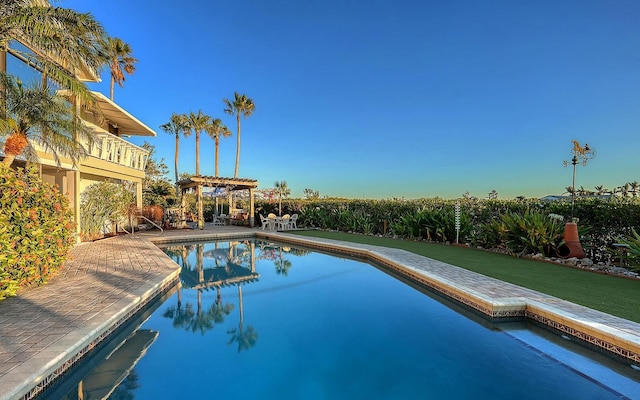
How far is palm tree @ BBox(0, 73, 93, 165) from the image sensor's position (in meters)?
7.11

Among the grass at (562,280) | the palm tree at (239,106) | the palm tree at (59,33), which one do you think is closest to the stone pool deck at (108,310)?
the grass at (562,280)

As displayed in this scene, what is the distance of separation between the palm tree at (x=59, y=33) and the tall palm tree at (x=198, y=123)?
24932 millimetres

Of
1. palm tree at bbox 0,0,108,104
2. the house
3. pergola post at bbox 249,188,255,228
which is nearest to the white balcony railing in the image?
the house

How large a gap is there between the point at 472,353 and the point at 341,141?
22.6 metres

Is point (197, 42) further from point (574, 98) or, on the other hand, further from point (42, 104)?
point (574, 98)

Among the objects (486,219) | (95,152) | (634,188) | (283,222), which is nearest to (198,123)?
(283,222)

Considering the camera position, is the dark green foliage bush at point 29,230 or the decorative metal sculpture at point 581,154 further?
the decorative metal sculpture at point 581,154

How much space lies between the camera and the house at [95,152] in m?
9.53

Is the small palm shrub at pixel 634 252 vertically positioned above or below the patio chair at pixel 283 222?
above

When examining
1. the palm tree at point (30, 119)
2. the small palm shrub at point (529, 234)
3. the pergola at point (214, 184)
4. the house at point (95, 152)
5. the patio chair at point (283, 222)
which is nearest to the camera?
the palm tree at point (30, 119)

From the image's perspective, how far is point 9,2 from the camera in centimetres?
637

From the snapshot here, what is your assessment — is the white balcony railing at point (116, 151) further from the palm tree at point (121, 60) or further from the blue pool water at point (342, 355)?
the blue pool water at point (342, 355)

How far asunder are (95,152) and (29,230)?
9087 millimetres

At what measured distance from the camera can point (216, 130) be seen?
3294 cm
